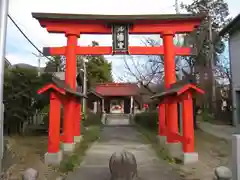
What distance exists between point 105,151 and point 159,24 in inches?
243

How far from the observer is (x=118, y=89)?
36812 millimetres

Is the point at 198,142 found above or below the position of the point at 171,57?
below

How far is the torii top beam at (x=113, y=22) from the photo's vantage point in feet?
39.4

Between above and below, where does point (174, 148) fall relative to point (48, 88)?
below

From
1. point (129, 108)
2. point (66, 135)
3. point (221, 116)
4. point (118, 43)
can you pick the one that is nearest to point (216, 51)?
point (221, 116)

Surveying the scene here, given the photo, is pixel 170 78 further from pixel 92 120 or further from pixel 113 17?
pixel 92 120

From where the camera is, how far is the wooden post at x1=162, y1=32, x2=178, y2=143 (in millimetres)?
11570

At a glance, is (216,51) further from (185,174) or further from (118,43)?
(185,174)

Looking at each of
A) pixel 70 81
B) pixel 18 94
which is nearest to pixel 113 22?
pixel 70 81

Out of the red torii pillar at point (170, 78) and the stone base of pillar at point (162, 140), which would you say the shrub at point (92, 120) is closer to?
the stone base of pillar at point (162, 140)

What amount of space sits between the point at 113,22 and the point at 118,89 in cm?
2485

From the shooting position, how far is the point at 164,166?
29.2 ft

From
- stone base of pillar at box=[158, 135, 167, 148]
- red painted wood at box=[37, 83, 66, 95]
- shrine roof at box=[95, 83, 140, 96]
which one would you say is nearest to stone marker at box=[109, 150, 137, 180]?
red painted wood at box=[37, 83, 66, 95]

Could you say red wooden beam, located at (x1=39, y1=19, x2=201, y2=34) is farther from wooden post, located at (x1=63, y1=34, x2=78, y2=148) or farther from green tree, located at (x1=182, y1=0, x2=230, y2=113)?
green tree, located at (x1=182, y1=0, x2=230, y2=113)
